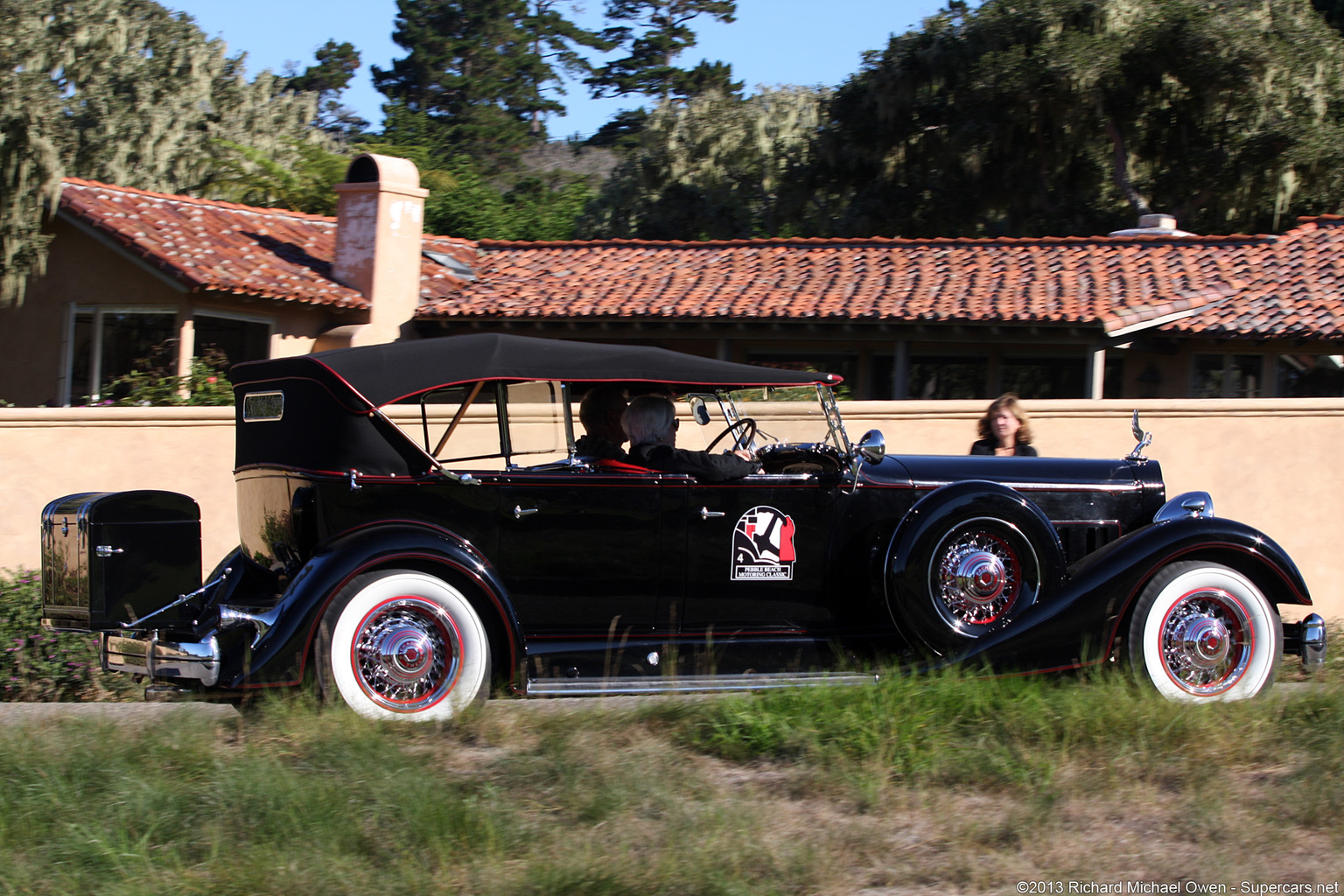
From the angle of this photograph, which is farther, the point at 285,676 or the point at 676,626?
the point at 676,626

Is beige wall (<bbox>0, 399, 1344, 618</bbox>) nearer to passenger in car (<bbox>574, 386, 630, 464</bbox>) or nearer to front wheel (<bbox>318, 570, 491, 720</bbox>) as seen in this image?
passenger in car (<bbox>574, 386, 630, 464</bbox>)

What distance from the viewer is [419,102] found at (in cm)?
5431

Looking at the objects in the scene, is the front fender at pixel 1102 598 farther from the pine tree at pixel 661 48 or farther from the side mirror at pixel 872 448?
the pine tree at pixel 661 48

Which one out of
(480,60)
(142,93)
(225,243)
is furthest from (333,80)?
(225,243)

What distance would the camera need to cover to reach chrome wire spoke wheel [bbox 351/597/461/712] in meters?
4.64

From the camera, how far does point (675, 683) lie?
486 centimetres

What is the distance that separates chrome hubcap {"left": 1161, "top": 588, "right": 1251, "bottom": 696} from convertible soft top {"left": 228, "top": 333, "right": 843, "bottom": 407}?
1.71m

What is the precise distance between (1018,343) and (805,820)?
12.5 m

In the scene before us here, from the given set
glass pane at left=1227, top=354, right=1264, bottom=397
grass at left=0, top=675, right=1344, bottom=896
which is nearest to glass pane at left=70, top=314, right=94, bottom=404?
grass at left=0, top=675, right=1344, bottom=896

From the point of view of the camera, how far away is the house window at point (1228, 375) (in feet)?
52.9

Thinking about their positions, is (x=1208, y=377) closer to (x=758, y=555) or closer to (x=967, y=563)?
(x=967, y=563)

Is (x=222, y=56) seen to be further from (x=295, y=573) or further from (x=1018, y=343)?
(x=295, y=573)

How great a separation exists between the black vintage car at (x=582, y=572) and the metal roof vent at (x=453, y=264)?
1174 cm

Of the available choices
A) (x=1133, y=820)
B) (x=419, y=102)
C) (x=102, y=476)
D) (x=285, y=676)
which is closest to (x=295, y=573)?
(x=285, y=676)
